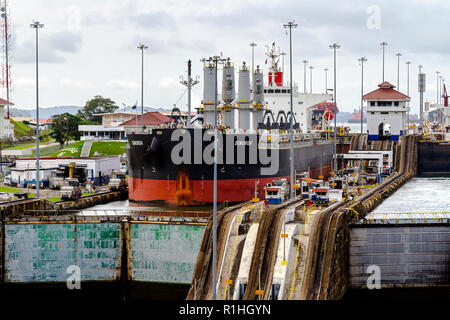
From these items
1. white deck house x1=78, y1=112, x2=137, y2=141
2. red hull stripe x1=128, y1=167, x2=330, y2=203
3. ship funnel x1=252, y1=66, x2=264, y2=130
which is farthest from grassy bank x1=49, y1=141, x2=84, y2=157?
red hull stripe x1=128, y1=167, x2=330, y2=203

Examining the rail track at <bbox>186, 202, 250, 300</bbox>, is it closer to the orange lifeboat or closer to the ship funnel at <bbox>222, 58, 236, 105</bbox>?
the orange lifeboat

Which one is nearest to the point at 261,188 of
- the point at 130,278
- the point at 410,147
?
the point at 130,278

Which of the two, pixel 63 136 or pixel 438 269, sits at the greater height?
pixel 63 136

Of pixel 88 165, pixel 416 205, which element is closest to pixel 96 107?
pixel 88 165

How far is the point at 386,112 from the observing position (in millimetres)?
106688

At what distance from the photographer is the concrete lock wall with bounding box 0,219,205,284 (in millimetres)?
43062

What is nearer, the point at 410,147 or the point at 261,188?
the point at 261,188

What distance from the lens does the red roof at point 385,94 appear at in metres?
106

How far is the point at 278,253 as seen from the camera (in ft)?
121

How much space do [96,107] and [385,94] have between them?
9423 centimetres

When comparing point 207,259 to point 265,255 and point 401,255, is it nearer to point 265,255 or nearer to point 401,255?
point 265,255

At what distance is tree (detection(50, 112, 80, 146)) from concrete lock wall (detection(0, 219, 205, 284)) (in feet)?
272

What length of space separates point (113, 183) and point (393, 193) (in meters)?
29.3

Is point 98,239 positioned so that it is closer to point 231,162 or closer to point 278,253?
point 278,253
